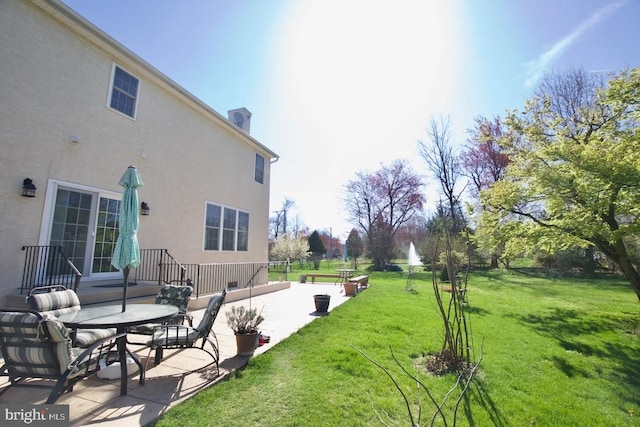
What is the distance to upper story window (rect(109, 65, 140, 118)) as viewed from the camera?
737cm

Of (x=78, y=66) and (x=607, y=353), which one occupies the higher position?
(x=78, y=66)

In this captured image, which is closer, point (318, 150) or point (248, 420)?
point (248, 420)

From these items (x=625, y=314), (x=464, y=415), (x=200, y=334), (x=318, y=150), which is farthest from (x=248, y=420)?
(x=318, y=150)

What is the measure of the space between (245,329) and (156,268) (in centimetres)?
527

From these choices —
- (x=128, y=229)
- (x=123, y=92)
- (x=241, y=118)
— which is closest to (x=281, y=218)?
(x=241, y=118)

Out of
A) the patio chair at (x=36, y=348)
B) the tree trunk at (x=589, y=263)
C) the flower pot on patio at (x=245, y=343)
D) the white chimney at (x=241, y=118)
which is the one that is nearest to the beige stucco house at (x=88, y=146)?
the white chimney at (x=241, y=118)

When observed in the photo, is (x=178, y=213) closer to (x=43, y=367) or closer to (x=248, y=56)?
(x=248, y=56)

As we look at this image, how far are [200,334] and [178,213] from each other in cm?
625

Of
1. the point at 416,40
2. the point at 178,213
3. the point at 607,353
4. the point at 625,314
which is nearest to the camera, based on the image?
the point at 607,353

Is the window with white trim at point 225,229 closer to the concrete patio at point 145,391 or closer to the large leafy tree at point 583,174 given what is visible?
the concrete patio at point 145,391

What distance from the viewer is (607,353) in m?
5.32

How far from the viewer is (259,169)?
1359 cm

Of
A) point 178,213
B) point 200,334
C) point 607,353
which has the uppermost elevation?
point 178,213

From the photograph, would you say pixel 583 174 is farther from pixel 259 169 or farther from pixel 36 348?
pixel 259 169
